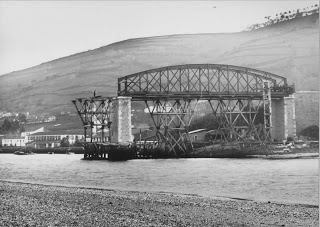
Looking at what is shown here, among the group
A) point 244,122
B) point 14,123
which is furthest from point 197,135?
point 14,123

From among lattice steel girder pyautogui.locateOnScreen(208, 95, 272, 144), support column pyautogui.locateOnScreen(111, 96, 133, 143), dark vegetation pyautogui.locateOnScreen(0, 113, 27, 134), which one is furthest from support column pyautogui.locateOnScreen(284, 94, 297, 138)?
support column pyautogui.locateOnScreen(111, 96, 133, 143)

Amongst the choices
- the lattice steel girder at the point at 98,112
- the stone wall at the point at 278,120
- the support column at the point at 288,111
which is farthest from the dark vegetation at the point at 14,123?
the lattice steel girder at the point at 98,112

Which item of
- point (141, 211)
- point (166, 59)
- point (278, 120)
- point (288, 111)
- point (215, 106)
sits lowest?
point (141, 211)

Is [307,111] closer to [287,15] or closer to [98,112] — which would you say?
[287,15]

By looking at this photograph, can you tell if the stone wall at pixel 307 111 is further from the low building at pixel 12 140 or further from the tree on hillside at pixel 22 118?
the low building at pixel 12 140

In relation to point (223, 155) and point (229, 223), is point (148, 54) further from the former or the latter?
point (223, 155)

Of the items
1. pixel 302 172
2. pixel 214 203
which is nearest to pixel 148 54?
pixel 214 203
